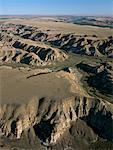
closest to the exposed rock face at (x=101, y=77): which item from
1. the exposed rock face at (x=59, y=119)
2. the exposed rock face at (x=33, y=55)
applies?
the exposed rock face at (x=33, y=55)

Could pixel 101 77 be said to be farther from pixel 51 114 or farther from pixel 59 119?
pixel 59 119

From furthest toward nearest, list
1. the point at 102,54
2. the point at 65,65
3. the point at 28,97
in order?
the point at 102,54 < the point at 65,65 < the point at 28,97

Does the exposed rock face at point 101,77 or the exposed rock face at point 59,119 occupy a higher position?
the exposed rock face at point 59,119


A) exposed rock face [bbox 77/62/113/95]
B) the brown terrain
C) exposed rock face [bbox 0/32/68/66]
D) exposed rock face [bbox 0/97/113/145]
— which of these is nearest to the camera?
the brown terrain

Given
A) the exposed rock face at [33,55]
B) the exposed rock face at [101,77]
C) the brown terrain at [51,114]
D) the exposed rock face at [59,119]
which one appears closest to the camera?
the brown terrain at [51,114]

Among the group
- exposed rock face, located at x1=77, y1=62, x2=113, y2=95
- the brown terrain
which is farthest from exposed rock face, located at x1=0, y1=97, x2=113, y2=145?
exposed rock face, located at x1=77, y1=62, x2=113, y2=95

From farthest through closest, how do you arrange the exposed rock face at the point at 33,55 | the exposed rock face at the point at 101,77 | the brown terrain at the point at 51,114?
1. the exposed rock face at the point at 33,55
2. the exposed rock face at the point at 101,77
3. the brown terrain at the point at 51,114

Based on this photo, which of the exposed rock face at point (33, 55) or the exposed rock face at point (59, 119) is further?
the exposed rock face at point (33, 55)

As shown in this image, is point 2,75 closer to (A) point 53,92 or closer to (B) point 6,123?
(A) point 53,92

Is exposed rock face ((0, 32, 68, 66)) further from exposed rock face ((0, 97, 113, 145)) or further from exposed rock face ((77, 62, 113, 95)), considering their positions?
exposed rock face ((0, 97, 113, 145))

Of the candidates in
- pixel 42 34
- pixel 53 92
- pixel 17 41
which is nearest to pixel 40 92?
pixel 53 92

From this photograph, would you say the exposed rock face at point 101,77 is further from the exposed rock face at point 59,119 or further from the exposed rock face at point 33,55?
the exposed rock face at point 59,119
